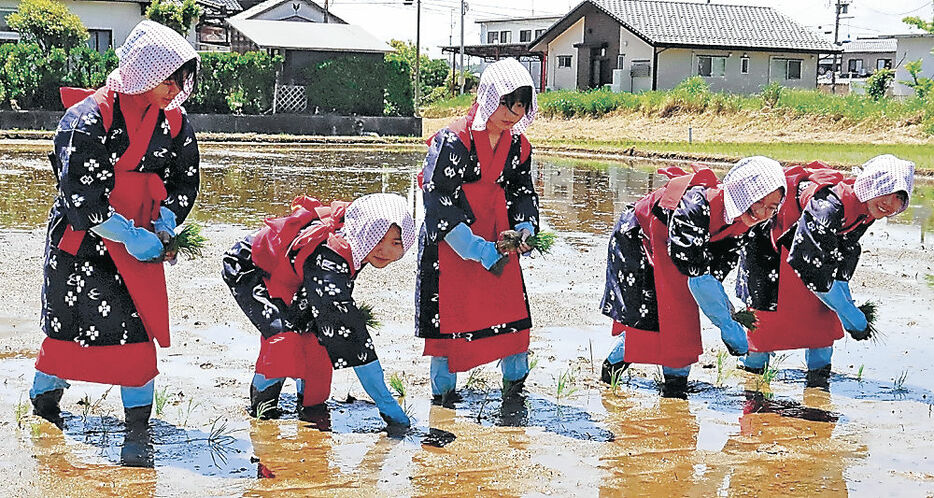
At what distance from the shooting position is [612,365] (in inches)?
235

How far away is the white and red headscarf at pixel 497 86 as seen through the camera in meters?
5.17

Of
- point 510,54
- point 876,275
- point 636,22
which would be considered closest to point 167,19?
point 636,22

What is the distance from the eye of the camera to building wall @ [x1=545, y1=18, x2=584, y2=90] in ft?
163

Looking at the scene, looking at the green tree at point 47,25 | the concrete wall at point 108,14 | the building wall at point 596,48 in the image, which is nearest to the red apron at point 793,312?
the green tree at point 47,25

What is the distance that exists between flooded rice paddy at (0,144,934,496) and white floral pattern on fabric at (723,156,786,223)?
1.00 meters

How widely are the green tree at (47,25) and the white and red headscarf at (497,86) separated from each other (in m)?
28.9

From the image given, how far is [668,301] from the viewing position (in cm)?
554

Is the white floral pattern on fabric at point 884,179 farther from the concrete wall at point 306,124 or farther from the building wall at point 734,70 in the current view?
the building wall at point 734,70

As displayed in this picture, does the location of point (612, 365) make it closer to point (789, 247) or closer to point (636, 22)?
point (789, 247)

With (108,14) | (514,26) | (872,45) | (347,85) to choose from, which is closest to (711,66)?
(347,85)

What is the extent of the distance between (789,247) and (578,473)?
81.3 inches

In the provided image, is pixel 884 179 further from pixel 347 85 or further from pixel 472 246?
pixel 347 85

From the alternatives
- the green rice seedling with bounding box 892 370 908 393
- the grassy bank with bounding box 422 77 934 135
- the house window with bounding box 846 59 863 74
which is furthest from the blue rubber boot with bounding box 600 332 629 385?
the house window with bounding box 846 59 863 74

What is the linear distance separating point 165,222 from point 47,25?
29254 mm
